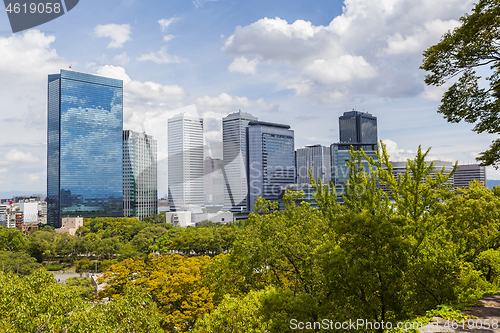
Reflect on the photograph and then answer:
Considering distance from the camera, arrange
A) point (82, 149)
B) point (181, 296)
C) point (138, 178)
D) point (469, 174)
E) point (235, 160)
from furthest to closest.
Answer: point (469, 174)
point (235, 160)
point (138, 178)
point (82, 149)
point (181, 296)

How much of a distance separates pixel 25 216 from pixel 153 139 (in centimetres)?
6226

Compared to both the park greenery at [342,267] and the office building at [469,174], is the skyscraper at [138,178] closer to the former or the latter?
the park greenery at [342,267]

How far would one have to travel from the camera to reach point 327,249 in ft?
23.6

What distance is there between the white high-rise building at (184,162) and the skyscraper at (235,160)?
12.3 metres

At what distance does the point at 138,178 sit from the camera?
130 m

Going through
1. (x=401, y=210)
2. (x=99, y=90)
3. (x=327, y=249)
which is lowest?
(x=327, y=249)

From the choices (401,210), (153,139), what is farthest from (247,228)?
(153,139)

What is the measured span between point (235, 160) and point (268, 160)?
52.1ft

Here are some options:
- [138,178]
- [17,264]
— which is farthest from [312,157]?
[17,264]

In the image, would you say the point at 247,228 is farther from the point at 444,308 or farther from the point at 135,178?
the point at 135,178

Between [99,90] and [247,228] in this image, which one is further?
[99,90]

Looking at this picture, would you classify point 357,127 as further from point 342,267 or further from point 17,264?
point 342,267

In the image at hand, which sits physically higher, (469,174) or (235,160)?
(235,160)

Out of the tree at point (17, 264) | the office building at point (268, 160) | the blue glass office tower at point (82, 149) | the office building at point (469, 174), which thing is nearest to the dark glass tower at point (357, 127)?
the office building at point (469, 174)
